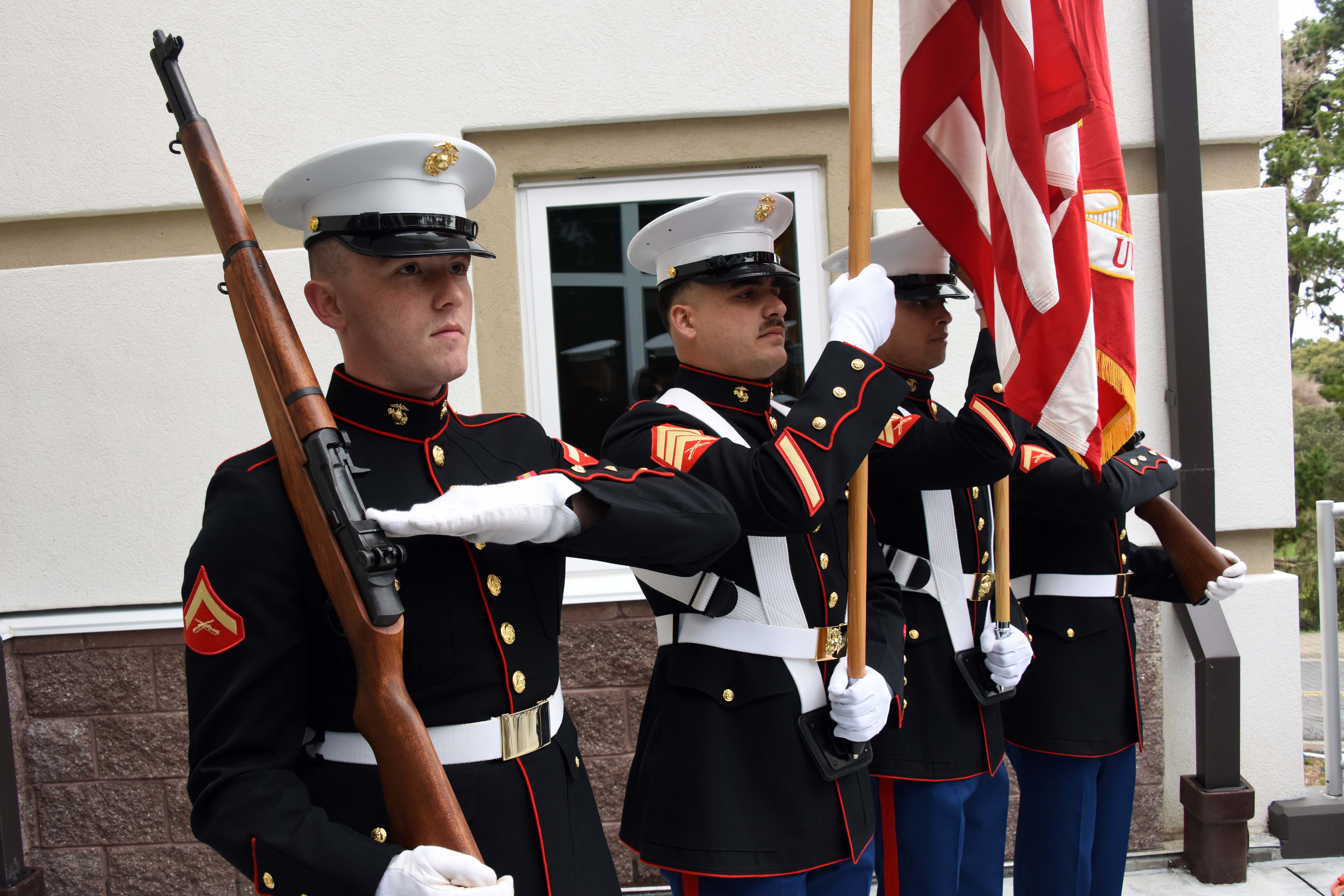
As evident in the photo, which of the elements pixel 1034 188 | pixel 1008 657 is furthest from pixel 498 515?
pixel 1008 657

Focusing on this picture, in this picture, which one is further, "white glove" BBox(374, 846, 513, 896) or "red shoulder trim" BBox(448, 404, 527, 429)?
"red shoulder trim" BBox(448, 404, 527, 429)

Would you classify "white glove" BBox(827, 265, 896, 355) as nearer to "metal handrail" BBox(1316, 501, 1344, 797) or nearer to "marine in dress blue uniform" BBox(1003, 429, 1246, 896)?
"marine in dress blue uniform" BBox(1003, 429, 1246, 896)

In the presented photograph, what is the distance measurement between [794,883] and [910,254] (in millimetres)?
1747

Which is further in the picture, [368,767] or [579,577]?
[579,577]

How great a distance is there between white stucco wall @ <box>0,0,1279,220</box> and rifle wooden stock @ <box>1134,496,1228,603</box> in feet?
6.70

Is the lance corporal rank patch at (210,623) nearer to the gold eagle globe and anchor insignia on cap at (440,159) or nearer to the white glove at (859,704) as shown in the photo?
the gold eagle globe and anchor insignia on cap at (440,159)

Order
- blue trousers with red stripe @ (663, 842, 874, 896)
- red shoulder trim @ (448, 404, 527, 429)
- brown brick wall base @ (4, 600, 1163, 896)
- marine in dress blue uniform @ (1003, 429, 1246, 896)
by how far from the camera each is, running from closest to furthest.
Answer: red shoulder trim @ (448, 404, 527, 429) < blue trousers with red stripe @ (663, 842, 874, 896) < marine in dress blue uniform @ (1003, 429, 1246, 896) < brown brick wall base @ (4, 600, 1163, 896)

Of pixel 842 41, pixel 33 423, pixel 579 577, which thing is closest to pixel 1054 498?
pixel 579 577

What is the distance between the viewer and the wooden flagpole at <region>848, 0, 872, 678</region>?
2061 millimetres

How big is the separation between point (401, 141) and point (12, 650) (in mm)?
3284

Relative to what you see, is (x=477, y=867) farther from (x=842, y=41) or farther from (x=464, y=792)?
(x=842, y=41)

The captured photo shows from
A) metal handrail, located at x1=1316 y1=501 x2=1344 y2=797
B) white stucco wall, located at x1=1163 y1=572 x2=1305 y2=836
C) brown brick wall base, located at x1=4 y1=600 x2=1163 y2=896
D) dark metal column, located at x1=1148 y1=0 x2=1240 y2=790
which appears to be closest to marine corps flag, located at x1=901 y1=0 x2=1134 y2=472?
dark metal column, located at x1=1148 y1=0 x2=1240 y2=790

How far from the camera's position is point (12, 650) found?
12.0ft

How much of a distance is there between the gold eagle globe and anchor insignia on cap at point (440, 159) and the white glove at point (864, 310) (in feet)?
3.02
